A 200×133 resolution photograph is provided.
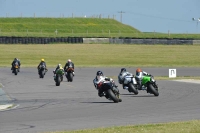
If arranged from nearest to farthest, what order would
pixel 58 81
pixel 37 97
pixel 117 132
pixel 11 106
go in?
1. pixel 117 132
2. pixel 11 106
3. pixel 37 97
4. pixel 58 81

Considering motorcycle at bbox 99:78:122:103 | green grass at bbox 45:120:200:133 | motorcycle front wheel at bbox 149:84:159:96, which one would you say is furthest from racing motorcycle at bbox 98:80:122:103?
green grass at bbox 45:120:200:133

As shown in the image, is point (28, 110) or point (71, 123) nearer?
point (71, 123)

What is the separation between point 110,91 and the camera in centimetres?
2622

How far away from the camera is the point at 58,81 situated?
37000 millimetres

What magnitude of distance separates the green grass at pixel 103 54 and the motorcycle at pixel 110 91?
4241 cm

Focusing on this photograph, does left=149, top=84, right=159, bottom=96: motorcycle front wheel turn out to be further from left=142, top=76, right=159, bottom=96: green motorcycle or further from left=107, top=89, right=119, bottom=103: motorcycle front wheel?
left=107, top=89, right=119, bottom=103: motorcycle front wheel

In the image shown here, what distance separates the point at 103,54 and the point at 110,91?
5290 cm

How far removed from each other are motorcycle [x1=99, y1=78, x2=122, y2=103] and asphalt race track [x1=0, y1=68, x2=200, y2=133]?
0.29 metres

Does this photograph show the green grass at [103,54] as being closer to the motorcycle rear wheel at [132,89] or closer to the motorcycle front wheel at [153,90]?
the motorcycle rear wheel at [132,89]

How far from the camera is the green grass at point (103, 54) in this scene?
71.9 meters

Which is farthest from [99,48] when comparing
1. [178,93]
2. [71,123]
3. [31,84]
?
[71,123]

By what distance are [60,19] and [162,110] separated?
353ft

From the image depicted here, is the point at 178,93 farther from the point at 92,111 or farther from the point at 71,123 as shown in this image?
the point at 71,123

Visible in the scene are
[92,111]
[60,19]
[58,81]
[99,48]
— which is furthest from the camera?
[60,19]
